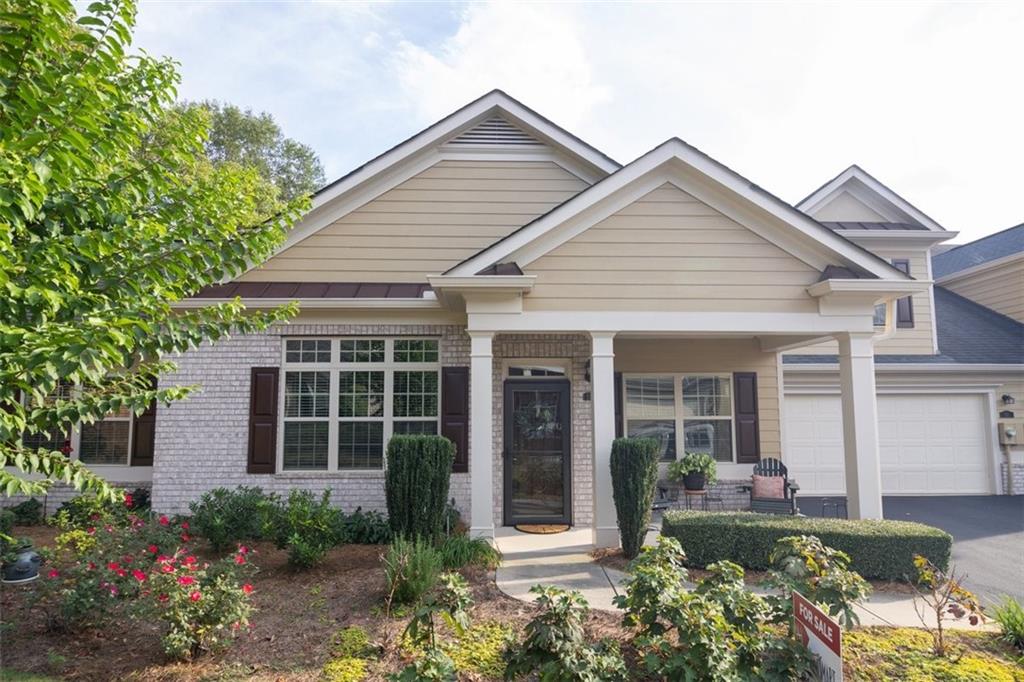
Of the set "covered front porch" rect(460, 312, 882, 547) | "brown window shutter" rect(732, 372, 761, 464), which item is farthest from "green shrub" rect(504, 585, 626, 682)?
"brown window shutter" rect(732, 372, 761, 464)

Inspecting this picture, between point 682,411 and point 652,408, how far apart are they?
53cm

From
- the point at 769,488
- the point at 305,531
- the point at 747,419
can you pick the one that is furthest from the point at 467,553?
the point at 747,419

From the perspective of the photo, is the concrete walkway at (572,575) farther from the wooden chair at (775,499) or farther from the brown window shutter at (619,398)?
the brown window shutter at (619,398)

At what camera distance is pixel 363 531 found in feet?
24.2

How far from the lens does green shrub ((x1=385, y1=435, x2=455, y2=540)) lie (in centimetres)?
645

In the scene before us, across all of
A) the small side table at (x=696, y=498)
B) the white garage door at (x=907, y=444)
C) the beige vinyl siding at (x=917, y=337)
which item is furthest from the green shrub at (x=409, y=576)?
the beige vinyl siding at (x=917, y=337)

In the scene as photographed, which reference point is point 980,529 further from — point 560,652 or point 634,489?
point 560,652

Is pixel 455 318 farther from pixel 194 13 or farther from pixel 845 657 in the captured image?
pixel 845 657

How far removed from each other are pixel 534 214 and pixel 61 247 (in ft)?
24.0

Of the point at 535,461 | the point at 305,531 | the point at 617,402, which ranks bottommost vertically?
the point at 305,531

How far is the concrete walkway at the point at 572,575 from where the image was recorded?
521 centimetres

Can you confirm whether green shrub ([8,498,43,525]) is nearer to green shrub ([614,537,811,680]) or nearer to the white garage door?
green shrub ([614,537,811,680])

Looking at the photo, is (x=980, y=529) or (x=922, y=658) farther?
(x=980, y=529)

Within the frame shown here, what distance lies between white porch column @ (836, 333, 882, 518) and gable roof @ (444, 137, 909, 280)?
3.42 feet
